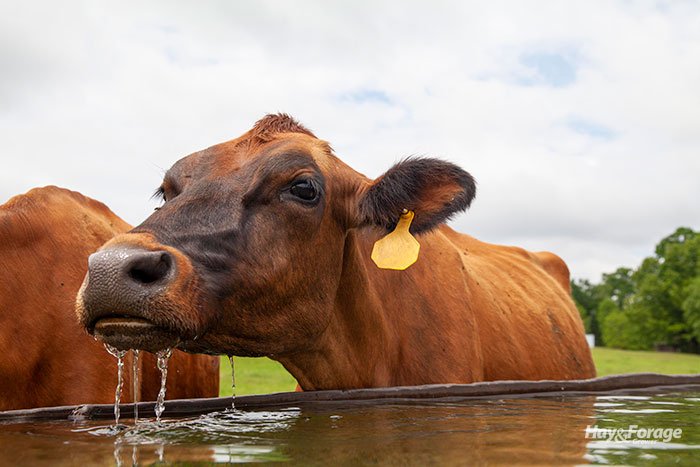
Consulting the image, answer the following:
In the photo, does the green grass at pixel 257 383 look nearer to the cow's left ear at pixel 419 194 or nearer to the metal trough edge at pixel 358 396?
the metal trough edge at pixel 358 396

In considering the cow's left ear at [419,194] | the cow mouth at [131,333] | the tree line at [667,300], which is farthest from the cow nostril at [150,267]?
the tree line at [667,300]

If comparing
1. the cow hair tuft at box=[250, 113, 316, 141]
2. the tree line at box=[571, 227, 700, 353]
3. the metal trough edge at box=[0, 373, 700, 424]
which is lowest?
the metal trough edge at box=[0, 373, 700, 424]

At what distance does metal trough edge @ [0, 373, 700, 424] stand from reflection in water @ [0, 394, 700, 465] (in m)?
0.09

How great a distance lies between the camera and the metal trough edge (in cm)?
321

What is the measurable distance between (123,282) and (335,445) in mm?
1107

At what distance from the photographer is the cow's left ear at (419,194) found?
395 cm

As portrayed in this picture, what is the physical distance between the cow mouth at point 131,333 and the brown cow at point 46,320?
4.89 feet

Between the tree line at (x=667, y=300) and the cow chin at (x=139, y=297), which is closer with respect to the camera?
the cow chin at (x=139, y=297)

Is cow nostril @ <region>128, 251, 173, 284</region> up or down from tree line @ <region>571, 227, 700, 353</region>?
down

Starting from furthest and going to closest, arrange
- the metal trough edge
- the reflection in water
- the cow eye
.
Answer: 1. the cow eye
2. the metal trough edge
3. the reflection in water

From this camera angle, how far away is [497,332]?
5359 millimetres

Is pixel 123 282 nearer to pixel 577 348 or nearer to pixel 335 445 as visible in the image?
pixel 335 445

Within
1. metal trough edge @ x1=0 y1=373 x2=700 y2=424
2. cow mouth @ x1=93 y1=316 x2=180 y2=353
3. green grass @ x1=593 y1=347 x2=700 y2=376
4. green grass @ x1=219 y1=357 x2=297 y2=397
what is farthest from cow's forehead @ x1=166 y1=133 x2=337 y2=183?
green grass @ x1=593 y1=347 x2=700 y2=376

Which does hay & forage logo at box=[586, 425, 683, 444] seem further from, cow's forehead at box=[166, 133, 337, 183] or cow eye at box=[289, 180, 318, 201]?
cow's forehead at box=[166, 133, 337, 183]
